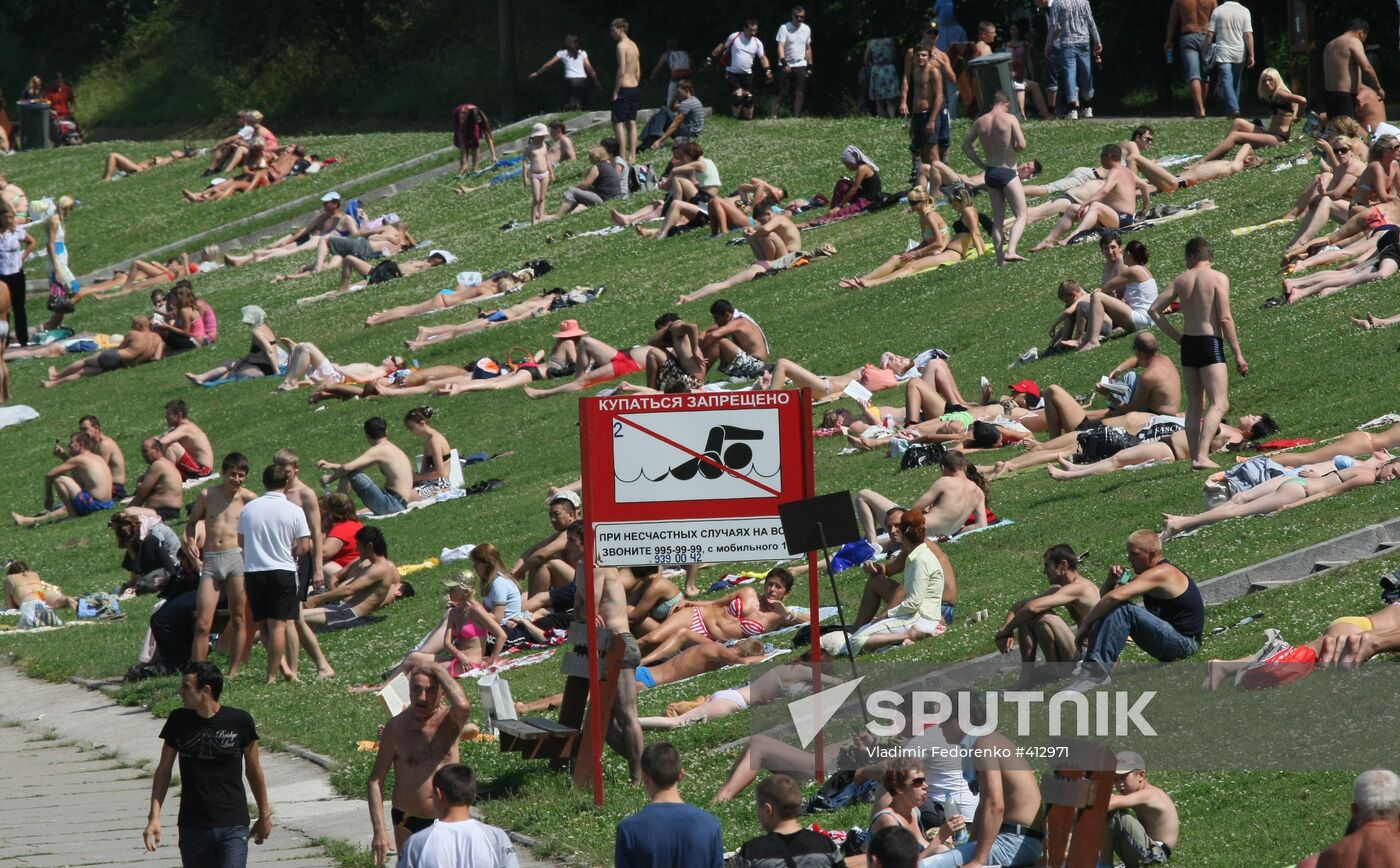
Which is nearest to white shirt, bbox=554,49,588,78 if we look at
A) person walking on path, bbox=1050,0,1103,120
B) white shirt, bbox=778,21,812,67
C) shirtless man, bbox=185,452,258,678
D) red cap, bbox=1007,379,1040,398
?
white shirt, bbox=778,21,812,67

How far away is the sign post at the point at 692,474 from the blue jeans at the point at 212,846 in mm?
2700

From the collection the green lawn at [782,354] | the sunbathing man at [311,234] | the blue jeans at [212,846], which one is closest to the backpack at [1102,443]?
the green lawn at [782,354]

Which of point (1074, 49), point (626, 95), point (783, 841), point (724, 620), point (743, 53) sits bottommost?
point (724, 620)

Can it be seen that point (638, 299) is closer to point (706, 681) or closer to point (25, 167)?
point (706, 681)

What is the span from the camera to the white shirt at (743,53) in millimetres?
38781

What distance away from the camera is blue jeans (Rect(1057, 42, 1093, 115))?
109ft

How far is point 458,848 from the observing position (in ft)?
27.7

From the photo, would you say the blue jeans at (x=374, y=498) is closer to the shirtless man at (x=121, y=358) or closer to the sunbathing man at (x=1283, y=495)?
the sunbathing man at (x=1283, y=495)

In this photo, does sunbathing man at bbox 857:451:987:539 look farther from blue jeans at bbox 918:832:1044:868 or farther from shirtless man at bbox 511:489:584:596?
blue jeans at bbox 918:832:1044:868

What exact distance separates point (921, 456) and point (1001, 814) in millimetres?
9754

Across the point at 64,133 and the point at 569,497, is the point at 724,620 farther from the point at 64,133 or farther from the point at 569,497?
the point at 64,133

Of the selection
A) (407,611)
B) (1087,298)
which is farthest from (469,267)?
(407,611)

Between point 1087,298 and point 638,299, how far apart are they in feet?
27.2

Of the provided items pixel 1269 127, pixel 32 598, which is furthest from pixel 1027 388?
pixel 1269 127
